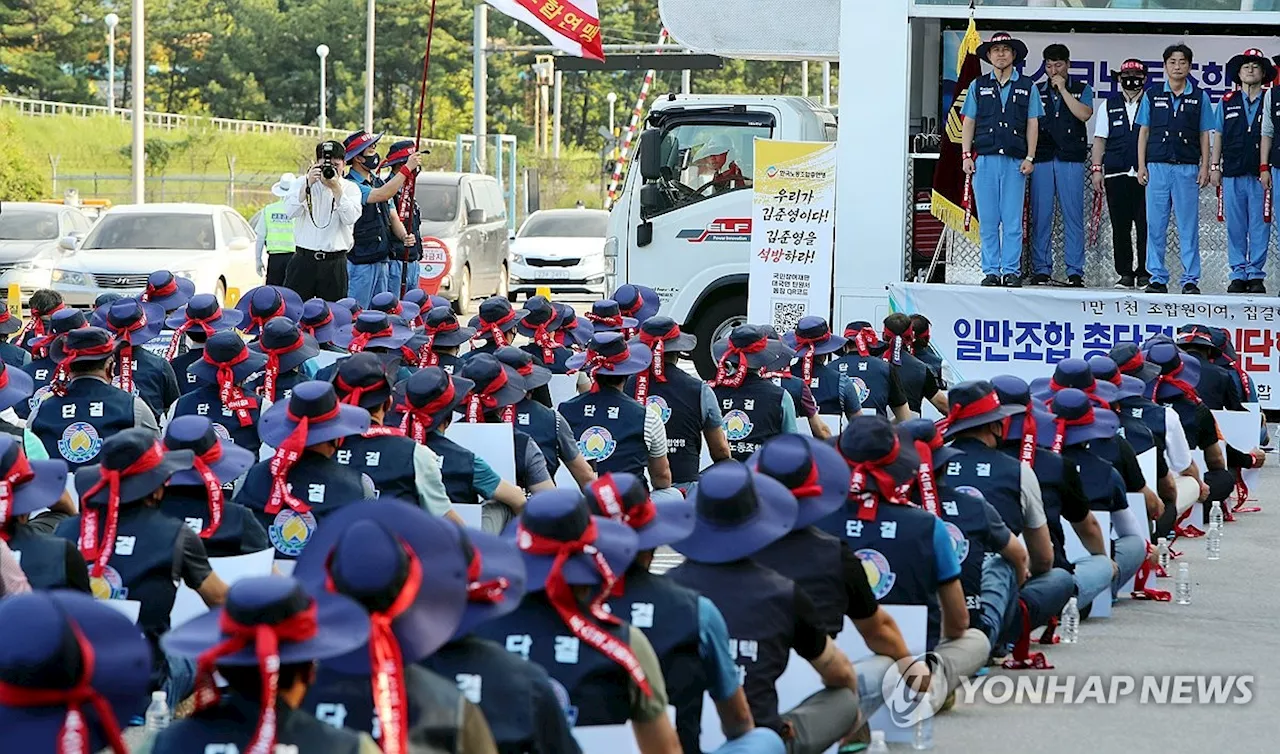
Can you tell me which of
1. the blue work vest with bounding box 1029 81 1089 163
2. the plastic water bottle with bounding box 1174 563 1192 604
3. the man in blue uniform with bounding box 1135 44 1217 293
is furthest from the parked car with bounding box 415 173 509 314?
the plastic water bottle with bounding box 1174 563 1192 604

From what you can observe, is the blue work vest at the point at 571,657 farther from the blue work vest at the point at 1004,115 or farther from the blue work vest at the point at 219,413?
the blue work vest at the point at 1004,115

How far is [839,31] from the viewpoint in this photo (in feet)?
56.4

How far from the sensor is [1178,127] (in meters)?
16.7

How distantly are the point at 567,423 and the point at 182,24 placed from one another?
74.1 metres

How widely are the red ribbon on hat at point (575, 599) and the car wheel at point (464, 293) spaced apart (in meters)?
22.2

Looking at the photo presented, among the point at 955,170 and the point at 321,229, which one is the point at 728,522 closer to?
the point at 321,229

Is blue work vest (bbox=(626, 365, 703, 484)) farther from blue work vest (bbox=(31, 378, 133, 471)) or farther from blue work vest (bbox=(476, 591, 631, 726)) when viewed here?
blue work vest (bbox=(476, 591, 631, 726))

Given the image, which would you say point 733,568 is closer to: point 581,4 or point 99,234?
point 581,4

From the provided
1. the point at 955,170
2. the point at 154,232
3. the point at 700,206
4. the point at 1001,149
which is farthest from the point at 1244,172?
the point at 154,232

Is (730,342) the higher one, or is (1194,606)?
(730,342)

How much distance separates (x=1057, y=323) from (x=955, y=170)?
1722mm

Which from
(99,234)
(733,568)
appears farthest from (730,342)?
(99,234)

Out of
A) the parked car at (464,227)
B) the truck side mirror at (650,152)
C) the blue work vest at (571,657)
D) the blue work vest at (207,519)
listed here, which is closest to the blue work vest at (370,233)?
the truck side mirror at (650,152)

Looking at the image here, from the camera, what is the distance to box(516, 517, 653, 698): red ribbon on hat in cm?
504
